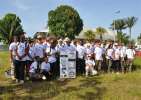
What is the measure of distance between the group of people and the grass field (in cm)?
70

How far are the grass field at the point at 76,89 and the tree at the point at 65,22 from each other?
47648 mm

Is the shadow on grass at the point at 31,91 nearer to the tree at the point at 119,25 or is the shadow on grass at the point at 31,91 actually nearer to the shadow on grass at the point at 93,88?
the shadow on grass at the point at 93,88

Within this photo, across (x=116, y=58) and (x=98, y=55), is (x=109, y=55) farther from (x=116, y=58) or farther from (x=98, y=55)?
(x=98, y=55)

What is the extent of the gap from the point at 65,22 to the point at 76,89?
52688 mm

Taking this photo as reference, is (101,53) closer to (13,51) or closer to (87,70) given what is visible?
(87,70)

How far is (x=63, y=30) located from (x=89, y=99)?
51.7 m

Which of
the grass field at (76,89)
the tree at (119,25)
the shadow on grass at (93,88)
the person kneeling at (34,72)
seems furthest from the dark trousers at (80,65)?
the tree at (119,25)

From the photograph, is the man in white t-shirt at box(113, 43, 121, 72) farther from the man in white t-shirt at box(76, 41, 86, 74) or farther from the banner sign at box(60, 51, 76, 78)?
the banner sign at box(60, 51, 76, 78)

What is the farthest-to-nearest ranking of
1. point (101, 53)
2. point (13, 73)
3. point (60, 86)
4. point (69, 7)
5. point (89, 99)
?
point (69, 7)
point (101, 53)
point (13, 73)
point (60, 86)
point (89, 99)

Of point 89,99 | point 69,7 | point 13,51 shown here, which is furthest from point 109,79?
point 69,7

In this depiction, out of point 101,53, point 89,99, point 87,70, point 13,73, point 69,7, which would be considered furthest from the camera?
point 69,7

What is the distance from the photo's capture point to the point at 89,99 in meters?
15.1

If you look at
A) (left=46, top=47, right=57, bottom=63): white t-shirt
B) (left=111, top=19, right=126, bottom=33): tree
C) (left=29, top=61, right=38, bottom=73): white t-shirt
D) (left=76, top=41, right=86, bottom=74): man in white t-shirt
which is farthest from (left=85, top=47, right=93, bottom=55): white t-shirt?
(left=111, top=19, right=126, bottom=33): tree

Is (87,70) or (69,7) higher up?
(69,7)
